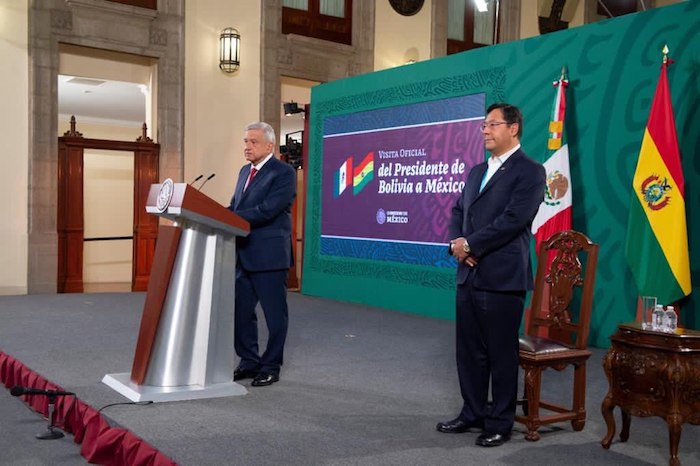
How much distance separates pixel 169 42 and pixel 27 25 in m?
1.54

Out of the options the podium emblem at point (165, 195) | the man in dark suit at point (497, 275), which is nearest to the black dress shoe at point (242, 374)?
the podium emblem at point (165, 195)

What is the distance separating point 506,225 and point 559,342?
2.27 ft

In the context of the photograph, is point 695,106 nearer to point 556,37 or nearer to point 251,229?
point 556,37

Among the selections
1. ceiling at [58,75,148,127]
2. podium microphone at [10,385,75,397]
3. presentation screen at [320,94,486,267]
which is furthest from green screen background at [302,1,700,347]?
ceiling at [58,75,148,127]

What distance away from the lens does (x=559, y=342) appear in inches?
135

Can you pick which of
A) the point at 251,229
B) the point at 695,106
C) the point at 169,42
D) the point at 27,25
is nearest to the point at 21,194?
the point at 27,25

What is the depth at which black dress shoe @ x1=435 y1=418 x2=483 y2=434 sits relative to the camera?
3.22m

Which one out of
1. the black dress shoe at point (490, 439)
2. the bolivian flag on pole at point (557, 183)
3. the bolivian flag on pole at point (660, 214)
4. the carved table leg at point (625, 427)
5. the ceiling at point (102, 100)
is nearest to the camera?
the black dress shoe at point (490, 439)

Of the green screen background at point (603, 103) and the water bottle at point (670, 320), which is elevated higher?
the green screen background at point (603, 103)

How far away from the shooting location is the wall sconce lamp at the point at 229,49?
963cm

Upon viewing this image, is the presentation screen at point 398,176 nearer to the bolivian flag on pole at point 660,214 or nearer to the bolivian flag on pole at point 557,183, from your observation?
the bolivian flag on pole at point 557,183

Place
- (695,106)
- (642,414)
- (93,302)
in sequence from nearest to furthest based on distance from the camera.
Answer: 1. (642,414)
2. (695,106)
3. (93,302)

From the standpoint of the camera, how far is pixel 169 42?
9.28 m

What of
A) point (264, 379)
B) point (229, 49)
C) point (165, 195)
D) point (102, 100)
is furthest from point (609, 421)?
point (102, 100)
